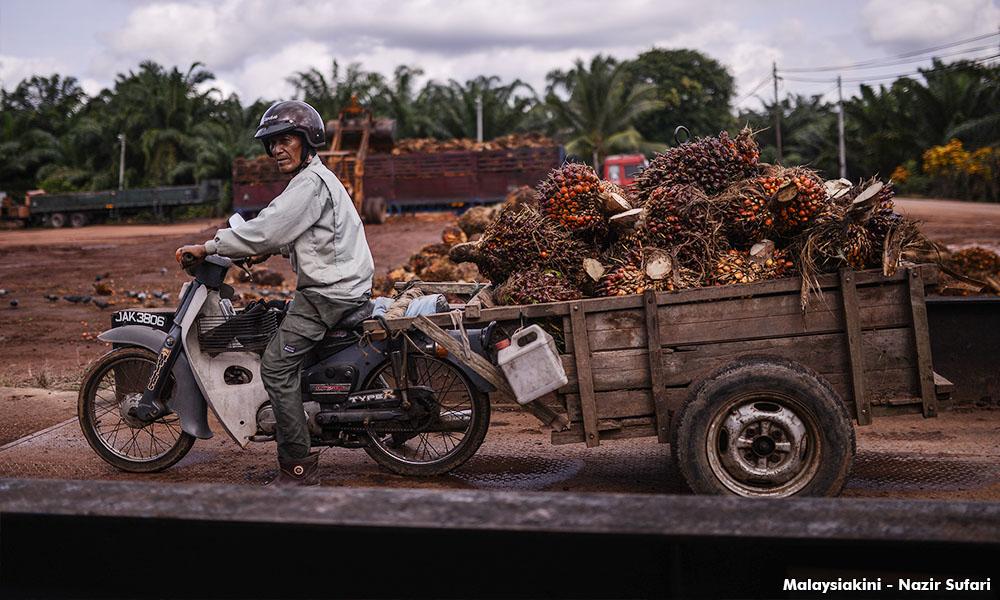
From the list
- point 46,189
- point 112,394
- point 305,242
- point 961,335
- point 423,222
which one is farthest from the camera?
point 46,189

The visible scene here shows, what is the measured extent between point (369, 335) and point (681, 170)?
6.13 ft

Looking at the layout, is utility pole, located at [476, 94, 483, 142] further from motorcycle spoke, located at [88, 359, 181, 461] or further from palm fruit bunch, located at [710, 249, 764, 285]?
palm fruit bunch, located at [710, 249, 764, 285]

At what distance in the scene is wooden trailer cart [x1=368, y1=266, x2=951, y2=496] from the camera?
391 centimetres

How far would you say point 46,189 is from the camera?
119 ft

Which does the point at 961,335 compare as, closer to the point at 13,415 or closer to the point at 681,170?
the point at 681,170

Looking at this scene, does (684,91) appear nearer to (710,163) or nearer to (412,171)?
(412,171)

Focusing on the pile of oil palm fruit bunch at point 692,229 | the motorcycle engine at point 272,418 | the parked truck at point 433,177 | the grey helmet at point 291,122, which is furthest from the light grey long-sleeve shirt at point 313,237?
the parked truck at point 433,177

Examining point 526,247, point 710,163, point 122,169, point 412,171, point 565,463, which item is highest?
point 122,169

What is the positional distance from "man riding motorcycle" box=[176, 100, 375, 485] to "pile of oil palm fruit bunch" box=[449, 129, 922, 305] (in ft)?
2.75

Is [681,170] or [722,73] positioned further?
[722,73]

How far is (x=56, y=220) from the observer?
1240 inches

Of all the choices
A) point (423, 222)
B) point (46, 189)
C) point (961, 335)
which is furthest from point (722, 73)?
point (961, 335)

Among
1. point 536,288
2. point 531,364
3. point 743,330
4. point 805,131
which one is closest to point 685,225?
point 743,330

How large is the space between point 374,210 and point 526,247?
2156cm
